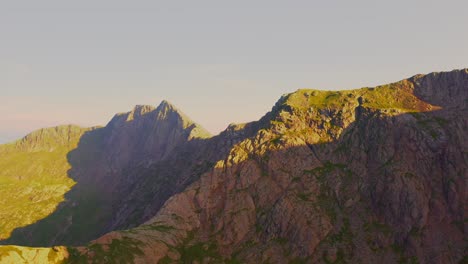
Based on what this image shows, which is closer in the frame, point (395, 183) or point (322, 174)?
point (395, 183)

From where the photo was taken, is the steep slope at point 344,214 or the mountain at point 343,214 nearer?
the mountain at point 343,214

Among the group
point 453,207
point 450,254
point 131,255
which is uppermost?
point 131,255

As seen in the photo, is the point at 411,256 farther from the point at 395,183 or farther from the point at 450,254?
the point at 395,183

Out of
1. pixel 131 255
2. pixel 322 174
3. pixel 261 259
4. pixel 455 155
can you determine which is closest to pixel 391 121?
pixel 455 155

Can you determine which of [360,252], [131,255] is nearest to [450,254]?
[360,252]

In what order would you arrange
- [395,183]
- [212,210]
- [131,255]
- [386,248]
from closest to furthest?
[131,255]
[386,248]
[395,183]
[212,210]

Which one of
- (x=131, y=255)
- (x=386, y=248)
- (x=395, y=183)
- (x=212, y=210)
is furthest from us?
(x=212, y=210)

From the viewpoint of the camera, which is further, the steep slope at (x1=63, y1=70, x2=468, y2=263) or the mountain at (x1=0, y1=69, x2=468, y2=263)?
the steep slope at (x1=63, y1=70, x2=468, y2=263)

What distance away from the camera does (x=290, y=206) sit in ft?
604

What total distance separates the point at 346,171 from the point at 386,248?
44618 millimetres

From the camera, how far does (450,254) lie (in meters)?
154

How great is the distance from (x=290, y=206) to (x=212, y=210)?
40.6m

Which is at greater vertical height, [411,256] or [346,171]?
[346,171]

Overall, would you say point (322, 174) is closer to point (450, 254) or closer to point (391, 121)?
point (391, 121)
